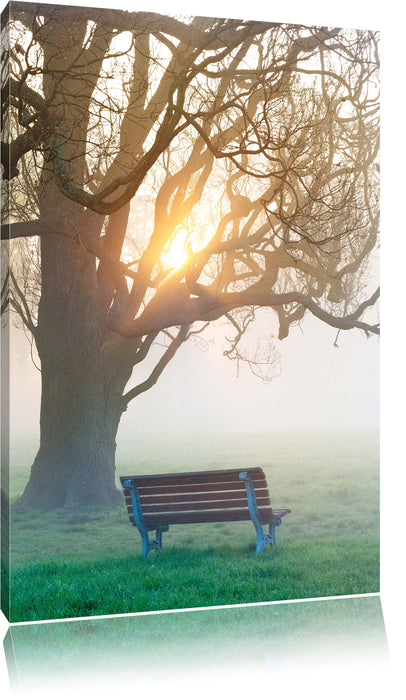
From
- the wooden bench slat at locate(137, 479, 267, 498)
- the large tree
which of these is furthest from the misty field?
the large tree

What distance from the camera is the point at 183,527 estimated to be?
9.48m

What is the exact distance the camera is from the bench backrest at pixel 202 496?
9469mm

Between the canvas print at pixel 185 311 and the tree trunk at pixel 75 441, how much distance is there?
16mm

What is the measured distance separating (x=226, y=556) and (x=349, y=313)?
230 centimetres

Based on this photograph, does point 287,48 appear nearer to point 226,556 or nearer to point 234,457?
point 234,457

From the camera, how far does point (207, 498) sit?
31.2ft

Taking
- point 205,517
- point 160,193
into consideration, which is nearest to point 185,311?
point 160,193

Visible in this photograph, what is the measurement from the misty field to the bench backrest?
75 millimetres

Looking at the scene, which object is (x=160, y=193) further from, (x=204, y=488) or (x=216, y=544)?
(x=216, y=544)

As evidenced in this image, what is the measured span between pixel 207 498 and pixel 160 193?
8.10 feet

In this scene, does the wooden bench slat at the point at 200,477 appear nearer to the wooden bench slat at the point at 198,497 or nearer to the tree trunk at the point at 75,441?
the wooden bench slat at the point at 198,497

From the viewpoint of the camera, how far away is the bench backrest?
9469mm

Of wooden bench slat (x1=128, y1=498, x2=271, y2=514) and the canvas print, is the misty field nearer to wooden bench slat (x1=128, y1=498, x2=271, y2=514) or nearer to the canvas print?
the canvas print

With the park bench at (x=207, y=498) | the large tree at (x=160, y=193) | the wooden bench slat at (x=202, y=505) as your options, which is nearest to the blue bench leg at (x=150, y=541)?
the park bench at (x=207, y=498)
